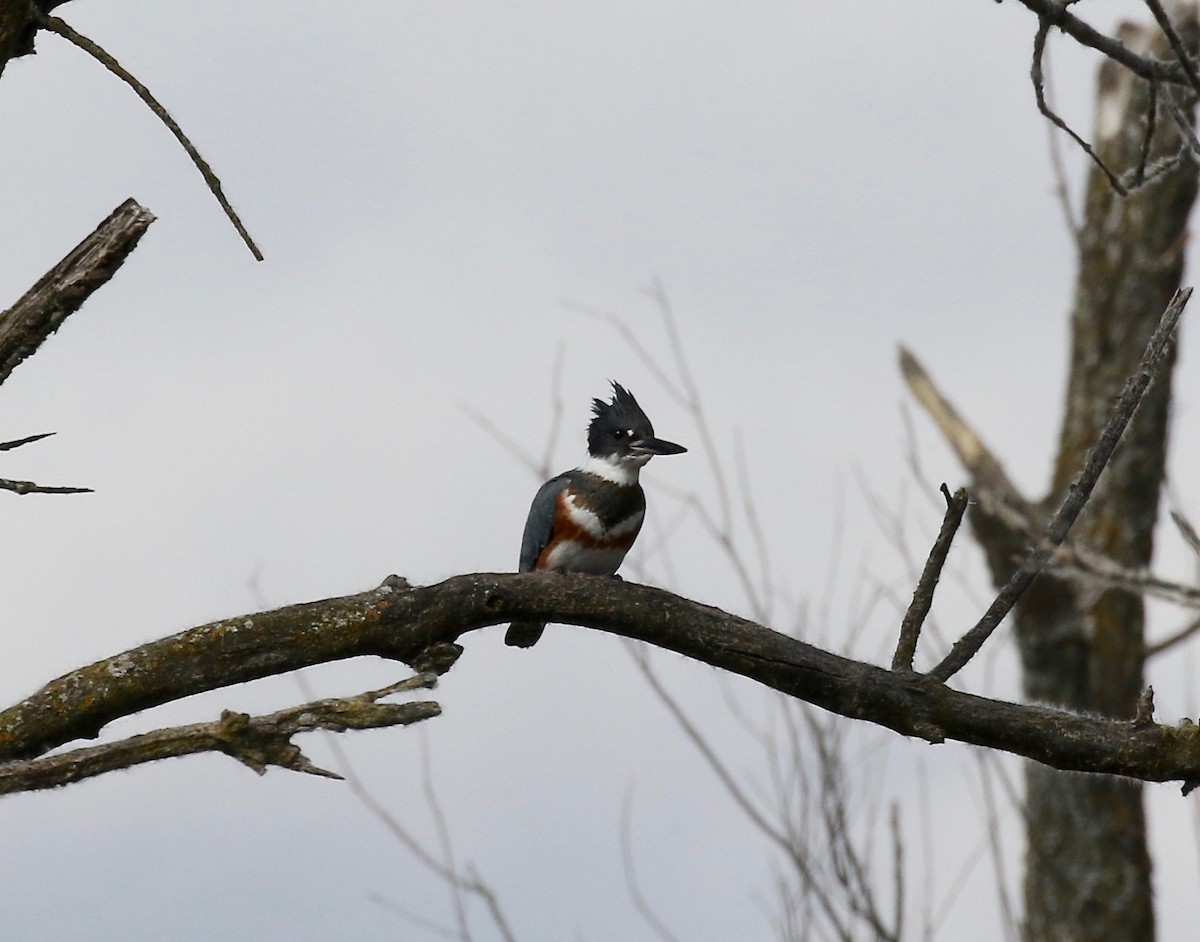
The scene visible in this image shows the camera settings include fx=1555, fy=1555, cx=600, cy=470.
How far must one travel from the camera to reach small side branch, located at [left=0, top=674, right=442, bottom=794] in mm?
3059

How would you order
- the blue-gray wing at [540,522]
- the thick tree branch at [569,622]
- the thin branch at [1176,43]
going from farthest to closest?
1. the blue-gray wing at [540,522]
2. the thin branch at [1176,43]
3. the thick tree branch at [569,622]

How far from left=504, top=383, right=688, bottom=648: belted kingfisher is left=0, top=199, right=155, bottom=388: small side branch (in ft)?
7.57

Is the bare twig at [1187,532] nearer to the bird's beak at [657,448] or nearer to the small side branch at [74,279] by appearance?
the bird's beak at [657,448]

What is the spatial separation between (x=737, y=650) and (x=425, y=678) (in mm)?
722

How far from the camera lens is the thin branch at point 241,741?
306 centimetres

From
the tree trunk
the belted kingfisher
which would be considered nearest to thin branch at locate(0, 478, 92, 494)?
the belted kingfisher

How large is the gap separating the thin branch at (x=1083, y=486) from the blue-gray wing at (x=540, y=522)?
7.22ft

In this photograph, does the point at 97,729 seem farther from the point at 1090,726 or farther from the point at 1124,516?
the point at 1124,516

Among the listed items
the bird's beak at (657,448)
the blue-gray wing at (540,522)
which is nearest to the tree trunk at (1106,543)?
the bird's beak at (657,448)

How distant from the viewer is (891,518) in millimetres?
8047

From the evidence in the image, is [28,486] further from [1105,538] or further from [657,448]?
[1105,538]

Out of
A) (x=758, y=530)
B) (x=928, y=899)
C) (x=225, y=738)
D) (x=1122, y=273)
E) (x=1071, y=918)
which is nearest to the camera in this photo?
(x=225, y=738)

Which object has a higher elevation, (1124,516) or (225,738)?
(1124,516)

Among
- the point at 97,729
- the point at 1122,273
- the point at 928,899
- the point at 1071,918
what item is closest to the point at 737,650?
the point at 97,729
